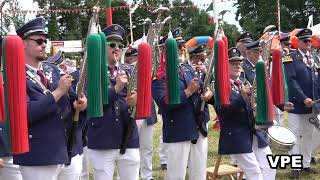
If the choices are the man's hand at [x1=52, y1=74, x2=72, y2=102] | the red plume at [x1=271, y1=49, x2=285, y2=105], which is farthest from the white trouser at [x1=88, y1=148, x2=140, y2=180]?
the red plume at [x1=271, y1=49, x2=285, y2=105]

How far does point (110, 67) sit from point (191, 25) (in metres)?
44.6

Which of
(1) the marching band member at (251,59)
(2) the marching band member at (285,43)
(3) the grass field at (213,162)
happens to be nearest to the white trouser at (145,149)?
(3) the grass field at (213,162)

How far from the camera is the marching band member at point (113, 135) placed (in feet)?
17.7

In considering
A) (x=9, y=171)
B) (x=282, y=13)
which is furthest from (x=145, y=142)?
(x=282, y=13)

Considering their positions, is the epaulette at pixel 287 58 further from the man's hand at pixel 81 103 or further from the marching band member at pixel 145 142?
the man's hand at pixel 81 103

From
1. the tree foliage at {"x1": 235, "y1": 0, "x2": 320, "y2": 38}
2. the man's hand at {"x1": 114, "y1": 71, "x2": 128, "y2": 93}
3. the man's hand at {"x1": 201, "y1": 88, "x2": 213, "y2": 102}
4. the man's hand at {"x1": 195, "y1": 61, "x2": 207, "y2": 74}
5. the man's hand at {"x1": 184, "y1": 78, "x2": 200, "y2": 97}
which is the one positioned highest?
the tree foliage at {"x1": 235, "y1": 0, "x2": 320, "y2": 38}

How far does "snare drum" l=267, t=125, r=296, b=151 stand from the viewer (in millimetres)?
6711

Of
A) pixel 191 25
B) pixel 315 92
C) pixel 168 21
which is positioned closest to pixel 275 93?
pixel 168 21

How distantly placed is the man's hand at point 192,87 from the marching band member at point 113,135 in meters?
0.78

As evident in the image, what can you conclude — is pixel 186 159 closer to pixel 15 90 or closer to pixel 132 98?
pixel 132 98

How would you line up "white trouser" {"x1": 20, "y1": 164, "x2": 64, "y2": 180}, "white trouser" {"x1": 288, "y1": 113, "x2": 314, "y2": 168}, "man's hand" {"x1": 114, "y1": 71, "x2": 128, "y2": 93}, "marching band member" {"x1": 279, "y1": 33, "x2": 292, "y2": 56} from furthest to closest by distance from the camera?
"marching band member" {"x1": 279, "y1": 33, "x2": 292, "y2": 56}, "white trouser" {"x1": 288, "y1": 113, "x2": 314, "y2": 168}, "man's hand" {"x1": 114, "y1": 71, "x2": 128, "y2": 93}, "white trouser" {"x1": 20, "y1": 164, "x2": 64, "y2": 180}

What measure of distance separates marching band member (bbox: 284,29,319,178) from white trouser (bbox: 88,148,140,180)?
368 centimetres

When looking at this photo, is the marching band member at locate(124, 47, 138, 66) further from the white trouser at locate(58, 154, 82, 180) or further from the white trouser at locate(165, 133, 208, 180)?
the white trouser at locate(58, 154, 82, 180)

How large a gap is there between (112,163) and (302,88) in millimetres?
4126
